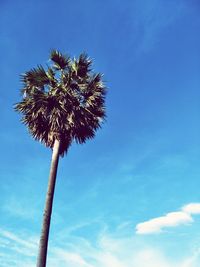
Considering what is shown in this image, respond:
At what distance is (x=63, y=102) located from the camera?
19.7 metres

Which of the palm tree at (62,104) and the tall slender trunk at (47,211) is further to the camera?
the palm tree at (62,104)

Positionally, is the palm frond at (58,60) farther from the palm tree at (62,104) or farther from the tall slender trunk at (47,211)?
the tall slender trunk at (47,211)

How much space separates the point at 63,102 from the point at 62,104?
0.66 feet

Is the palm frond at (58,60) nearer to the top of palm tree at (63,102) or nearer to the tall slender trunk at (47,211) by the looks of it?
the top of palm tree at (63,102)

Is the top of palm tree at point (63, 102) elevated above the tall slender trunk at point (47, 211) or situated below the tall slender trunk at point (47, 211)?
above

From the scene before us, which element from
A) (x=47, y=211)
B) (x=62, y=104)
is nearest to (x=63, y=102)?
(x=62, y=104)

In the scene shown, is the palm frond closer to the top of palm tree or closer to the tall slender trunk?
the top of palm tree

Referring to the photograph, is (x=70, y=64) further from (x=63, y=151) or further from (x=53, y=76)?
(x=63, y=151)

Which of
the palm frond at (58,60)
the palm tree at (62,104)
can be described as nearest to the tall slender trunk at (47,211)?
the palm tree at (62,104)

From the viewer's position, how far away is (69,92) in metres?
20.1

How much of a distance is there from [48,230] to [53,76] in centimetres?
897

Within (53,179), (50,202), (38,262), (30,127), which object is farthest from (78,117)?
(38,262)

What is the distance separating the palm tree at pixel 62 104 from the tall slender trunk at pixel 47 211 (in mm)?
82

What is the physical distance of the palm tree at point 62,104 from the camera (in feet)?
63.3
